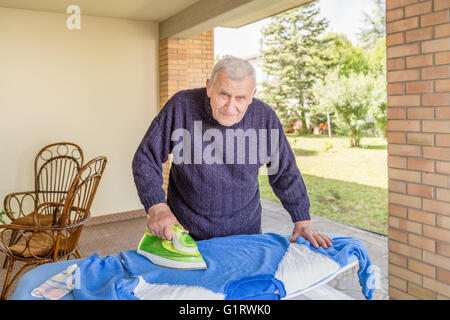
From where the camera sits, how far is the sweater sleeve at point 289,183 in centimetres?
168

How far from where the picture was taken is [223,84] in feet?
Answer: 4.74

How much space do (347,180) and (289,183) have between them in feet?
25.0

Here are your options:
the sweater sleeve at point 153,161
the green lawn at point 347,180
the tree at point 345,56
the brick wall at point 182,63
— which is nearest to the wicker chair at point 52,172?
the brick wall at point 182,63

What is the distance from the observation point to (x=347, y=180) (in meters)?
8.91

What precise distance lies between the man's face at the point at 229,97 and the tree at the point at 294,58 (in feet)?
28.9

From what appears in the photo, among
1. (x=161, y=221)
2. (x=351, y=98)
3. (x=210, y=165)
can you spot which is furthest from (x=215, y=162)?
(x=351, y=98)

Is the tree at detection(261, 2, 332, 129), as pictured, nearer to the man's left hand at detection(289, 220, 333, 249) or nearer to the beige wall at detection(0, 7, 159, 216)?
the beige wall at detection(0, 7, 159, 216)

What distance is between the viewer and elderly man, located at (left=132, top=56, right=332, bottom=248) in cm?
159

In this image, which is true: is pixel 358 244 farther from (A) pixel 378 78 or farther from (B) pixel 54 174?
(A) pixel 378 78

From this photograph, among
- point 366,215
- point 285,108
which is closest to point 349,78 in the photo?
point 285,108

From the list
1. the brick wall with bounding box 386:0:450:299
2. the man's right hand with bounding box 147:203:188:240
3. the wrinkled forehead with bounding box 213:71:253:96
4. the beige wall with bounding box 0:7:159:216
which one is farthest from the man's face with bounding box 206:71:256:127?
the beige wall with bounding box 0:7:159:216

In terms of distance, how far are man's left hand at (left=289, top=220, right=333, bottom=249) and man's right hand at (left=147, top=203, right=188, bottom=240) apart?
0.55 m

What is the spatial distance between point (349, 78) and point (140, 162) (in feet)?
26.7

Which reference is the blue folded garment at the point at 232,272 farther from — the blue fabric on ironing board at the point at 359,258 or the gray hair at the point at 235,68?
the gray hair at the point at 235,68
